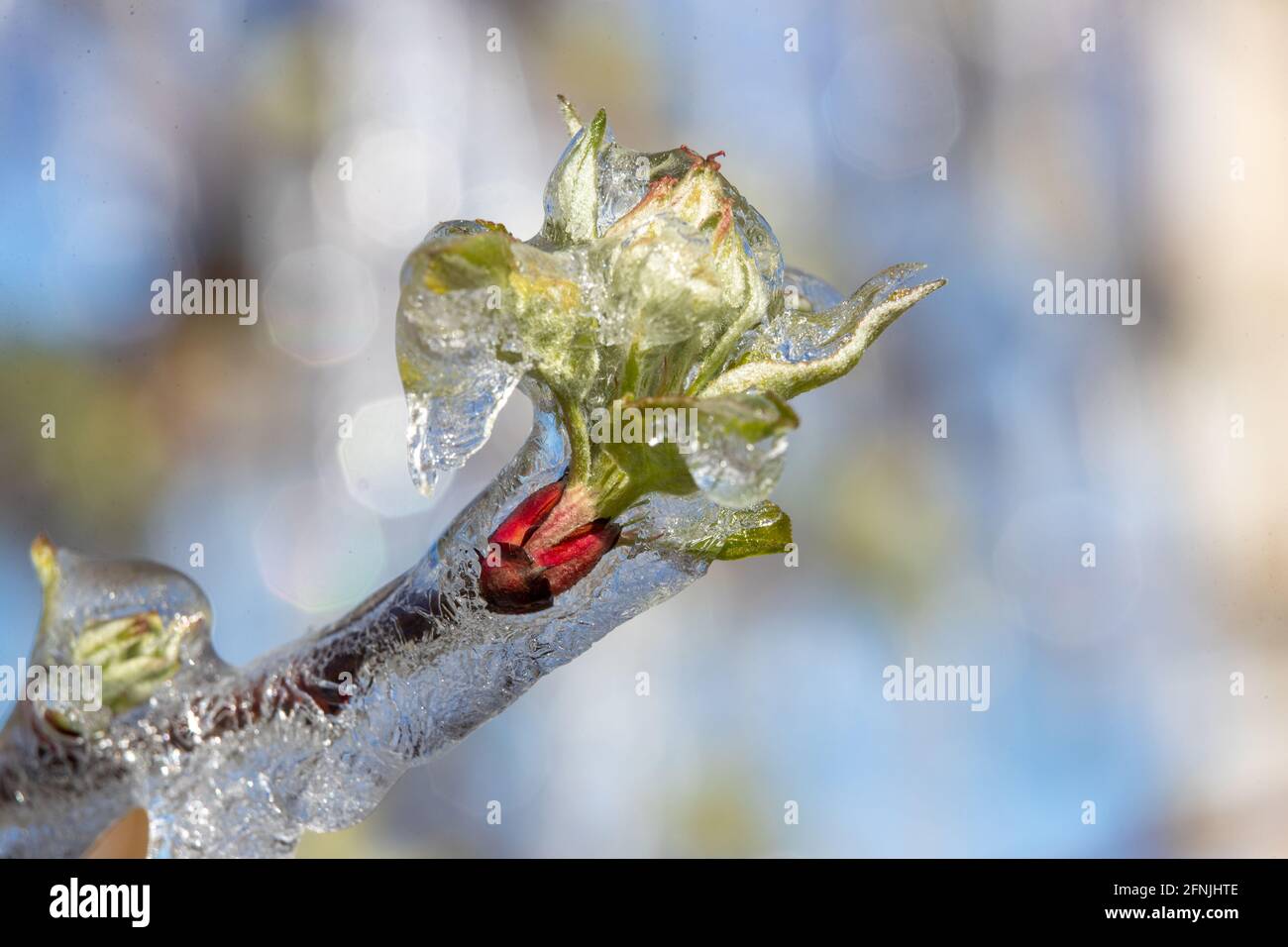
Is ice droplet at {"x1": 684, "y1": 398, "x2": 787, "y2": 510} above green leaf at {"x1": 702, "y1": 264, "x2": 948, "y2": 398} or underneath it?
underneath

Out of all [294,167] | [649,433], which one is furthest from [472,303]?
[294,167]

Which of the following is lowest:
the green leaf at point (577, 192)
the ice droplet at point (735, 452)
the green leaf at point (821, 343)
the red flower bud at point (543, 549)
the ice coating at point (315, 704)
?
the ice coating at point (315, 704)

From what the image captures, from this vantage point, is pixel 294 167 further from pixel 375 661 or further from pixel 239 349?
pixel 375 661

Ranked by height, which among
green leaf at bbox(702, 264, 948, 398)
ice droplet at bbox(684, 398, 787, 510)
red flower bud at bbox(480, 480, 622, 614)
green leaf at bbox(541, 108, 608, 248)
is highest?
green leaf at bbox(541, 108, 608, 248)

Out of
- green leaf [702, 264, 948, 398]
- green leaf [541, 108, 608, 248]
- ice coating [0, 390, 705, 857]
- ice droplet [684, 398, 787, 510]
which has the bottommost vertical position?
ice coating [0, 390, 705, 857]

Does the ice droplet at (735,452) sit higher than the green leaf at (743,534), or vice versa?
the ice droplet at (735,452)

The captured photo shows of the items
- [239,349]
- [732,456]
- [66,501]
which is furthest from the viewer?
[239,349]
